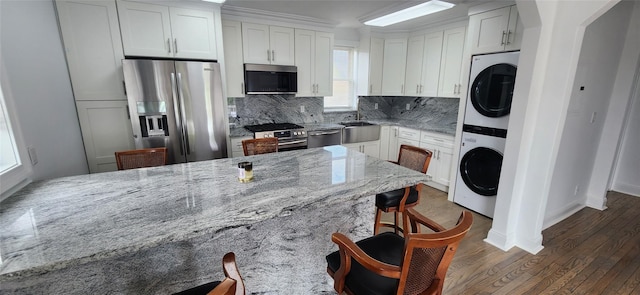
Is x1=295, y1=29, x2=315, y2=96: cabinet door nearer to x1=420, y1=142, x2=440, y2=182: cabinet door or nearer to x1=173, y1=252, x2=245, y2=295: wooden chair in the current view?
x1=420, y1=142, x2=440, y2=182: cabinet door

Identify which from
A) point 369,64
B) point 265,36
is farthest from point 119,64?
point 369,64

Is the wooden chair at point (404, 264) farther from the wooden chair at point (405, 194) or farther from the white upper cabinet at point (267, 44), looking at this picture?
the white upper cabinet at point (267, 44)

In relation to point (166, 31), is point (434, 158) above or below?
below

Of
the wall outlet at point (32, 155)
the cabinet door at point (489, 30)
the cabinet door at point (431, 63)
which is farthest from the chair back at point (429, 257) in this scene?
the cabinet door at point (431, 63)

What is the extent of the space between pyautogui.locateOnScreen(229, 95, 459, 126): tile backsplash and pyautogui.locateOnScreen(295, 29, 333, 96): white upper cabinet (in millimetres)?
313

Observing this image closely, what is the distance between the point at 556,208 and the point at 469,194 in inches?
33.7

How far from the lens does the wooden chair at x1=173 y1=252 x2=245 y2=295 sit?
0.72 meters

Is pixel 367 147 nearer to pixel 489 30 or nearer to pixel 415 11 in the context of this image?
pixel 415 11

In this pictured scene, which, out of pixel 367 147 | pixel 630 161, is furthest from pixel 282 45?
pixel 630 161

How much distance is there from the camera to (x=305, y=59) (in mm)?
3943

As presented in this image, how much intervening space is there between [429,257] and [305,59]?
3.46 meters

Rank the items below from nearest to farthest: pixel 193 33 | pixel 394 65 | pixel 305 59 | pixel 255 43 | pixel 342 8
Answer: pixel 193 33 < pixel 342 8 < pixel 255 43 < pixel 305 59 < pixel 394 65

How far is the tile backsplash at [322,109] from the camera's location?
13.1 ft

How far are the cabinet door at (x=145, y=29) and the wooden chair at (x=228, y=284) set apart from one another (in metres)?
2.66
